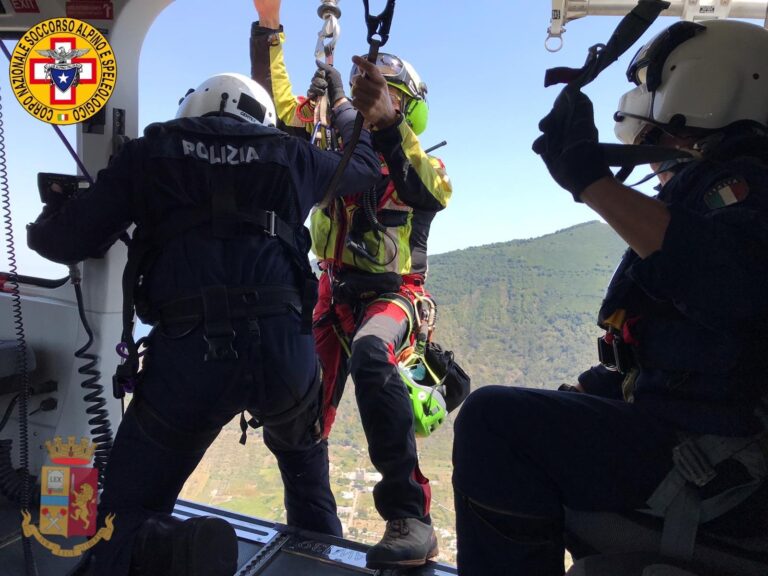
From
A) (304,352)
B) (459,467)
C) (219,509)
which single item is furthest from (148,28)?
(459,467)

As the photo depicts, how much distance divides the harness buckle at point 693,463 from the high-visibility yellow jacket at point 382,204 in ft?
4.78

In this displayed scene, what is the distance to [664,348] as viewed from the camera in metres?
1.23

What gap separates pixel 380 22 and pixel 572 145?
2.12 ft

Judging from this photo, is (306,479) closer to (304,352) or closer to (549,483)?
(304,352)

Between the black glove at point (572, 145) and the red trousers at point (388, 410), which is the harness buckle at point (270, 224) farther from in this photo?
the black glove at point (572, 145)

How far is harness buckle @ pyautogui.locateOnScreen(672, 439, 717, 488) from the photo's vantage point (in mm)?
1104

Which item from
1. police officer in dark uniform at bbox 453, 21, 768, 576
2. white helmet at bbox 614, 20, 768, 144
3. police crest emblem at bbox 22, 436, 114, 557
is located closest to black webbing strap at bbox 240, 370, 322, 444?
police crest emblem at bbox 22, 436, 114, 557

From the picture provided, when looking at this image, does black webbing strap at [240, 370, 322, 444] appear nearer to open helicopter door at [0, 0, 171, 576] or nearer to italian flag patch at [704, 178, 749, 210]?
open helicopter door at [0, 0, 171, 576]

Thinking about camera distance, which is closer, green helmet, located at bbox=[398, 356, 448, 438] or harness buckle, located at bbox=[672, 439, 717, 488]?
harness buckle, located at bbox=[672, 439, 717, 488]

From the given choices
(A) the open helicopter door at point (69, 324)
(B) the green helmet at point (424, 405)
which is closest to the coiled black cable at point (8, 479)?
(A) the open helicopter door at point (69, 324)

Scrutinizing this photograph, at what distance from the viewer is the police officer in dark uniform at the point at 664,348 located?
1.08 meters

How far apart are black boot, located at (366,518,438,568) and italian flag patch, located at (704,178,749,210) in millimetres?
1451

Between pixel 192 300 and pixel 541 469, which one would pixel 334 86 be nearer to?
pixel 192 300

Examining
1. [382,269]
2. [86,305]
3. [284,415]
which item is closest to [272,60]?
[382,269]
